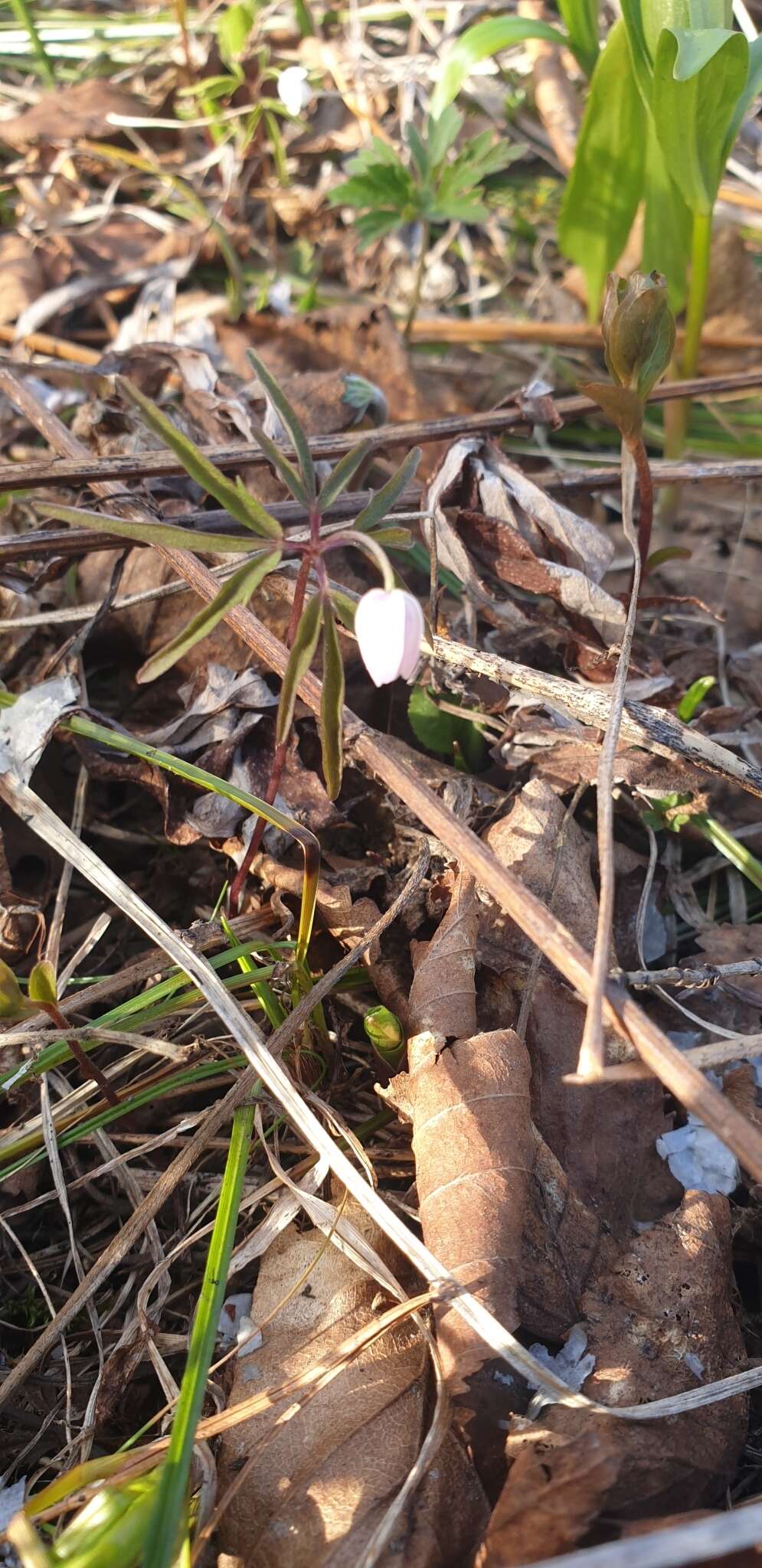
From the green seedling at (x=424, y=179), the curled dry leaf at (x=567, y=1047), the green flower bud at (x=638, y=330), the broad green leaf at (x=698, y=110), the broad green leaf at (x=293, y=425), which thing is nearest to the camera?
the broad green leaf at (x=293, y=425)

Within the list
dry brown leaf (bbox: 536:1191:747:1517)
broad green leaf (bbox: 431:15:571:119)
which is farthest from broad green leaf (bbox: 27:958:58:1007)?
broad green leaf (bbox: 431:15:571:119)

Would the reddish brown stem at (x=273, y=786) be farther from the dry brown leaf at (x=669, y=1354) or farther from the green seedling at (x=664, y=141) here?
the green seedling at (x=664, y=141)

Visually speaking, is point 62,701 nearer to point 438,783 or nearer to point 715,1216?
point 438,783

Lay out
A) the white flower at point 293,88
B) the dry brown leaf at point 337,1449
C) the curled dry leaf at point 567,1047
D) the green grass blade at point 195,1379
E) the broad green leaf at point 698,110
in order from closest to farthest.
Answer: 1. the green grass blade at point 195,1379
2. the dry brown leaf at point 337,1449
3. the curled dry leaf at point 567,1047
4. the broad green leaf at point 698,110
5. the white flower at point 293,88

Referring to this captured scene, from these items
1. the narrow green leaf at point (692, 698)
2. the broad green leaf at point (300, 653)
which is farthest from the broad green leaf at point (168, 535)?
the narrow green leaf at point (692, 698)

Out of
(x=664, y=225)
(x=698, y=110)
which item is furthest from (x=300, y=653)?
(x=664, y=225)

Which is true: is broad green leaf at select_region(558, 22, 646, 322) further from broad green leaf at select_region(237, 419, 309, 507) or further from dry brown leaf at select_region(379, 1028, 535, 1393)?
dry brown leaf at select_region(379, 1028, 535, 1393)

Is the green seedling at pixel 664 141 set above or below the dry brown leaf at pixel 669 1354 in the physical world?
above
